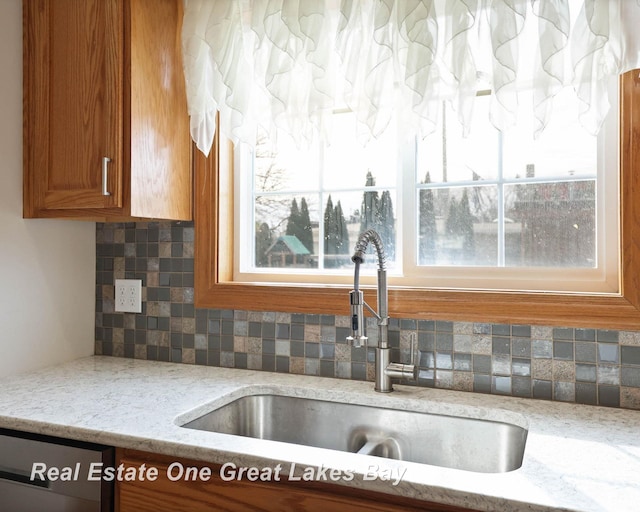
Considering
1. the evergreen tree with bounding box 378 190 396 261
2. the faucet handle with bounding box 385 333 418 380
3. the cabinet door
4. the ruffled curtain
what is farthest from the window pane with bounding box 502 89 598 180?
the cabinet door

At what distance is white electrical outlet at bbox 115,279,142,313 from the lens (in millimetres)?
1937

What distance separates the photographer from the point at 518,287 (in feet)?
5.04

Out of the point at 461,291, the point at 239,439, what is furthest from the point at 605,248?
the point at 239,439

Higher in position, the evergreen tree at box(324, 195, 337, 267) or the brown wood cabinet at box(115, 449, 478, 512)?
the evergreen tree at box(324, 195, 337, 267)

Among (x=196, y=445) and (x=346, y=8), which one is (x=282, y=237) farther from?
(x=196, y=445)

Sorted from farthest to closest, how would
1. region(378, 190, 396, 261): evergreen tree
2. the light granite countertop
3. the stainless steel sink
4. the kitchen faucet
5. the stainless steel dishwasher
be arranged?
1. region(378, 190, 396, 261): evergreen tree
2. the kitchen faucet
3. the stainless steel sink
4. the stainless steel dishwasher
5. the light granite countertop

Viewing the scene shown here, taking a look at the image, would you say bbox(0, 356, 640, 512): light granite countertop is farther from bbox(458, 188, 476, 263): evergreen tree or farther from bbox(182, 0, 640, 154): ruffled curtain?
bbox(182, 0, 640, 154): ruffled curtain

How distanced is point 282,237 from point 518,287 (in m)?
0.83

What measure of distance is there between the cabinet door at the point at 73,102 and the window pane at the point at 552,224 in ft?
4.03

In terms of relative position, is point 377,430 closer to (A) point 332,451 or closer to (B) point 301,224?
(A) point 332,451

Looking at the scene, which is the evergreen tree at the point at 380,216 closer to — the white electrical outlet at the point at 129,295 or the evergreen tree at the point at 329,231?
the evergreen tree at the point at 329,231

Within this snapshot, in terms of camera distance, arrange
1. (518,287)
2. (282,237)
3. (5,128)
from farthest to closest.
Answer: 1. (282,237)
2. (5,128)
3. (518,287)

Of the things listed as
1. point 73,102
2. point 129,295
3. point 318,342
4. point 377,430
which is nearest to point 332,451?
point 377,430

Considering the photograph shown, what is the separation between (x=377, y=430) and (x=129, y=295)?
1.08 meters
